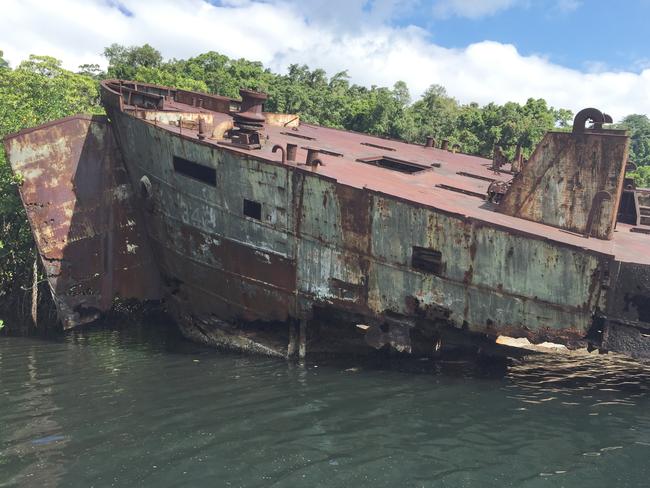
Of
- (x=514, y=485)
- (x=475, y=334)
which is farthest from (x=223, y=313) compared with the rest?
(x=514, y=485)

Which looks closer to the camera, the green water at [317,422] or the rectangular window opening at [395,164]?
the green water at [317,422]

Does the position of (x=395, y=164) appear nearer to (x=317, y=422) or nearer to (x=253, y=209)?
(x=253, y=209)

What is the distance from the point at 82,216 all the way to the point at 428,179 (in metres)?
6.89

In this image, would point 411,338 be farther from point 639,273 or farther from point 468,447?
point 639,273

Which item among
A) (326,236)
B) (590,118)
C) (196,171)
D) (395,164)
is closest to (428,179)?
(395,164)

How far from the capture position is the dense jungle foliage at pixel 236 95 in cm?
1287


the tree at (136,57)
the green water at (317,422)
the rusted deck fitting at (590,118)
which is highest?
the tree at (136,57)

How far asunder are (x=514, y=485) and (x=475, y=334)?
312cm

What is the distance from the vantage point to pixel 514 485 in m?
5.52

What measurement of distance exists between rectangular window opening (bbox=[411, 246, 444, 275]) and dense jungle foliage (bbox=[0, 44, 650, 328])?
7.49 m

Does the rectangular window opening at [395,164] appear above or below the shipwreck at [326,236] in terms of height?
above

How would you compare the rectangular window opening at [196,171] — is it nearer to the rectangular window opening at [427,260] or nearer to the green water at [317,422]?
the green water at [317,422]

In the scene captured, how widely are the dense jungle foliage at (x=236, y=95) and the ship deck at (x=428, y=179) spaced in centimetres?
363

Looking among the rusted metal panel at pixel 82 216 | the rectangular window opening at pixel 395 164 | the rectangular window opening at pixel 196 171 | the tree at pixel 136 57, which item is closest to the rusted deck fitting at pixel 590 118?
the rectangular window opening at pixel 395 164
